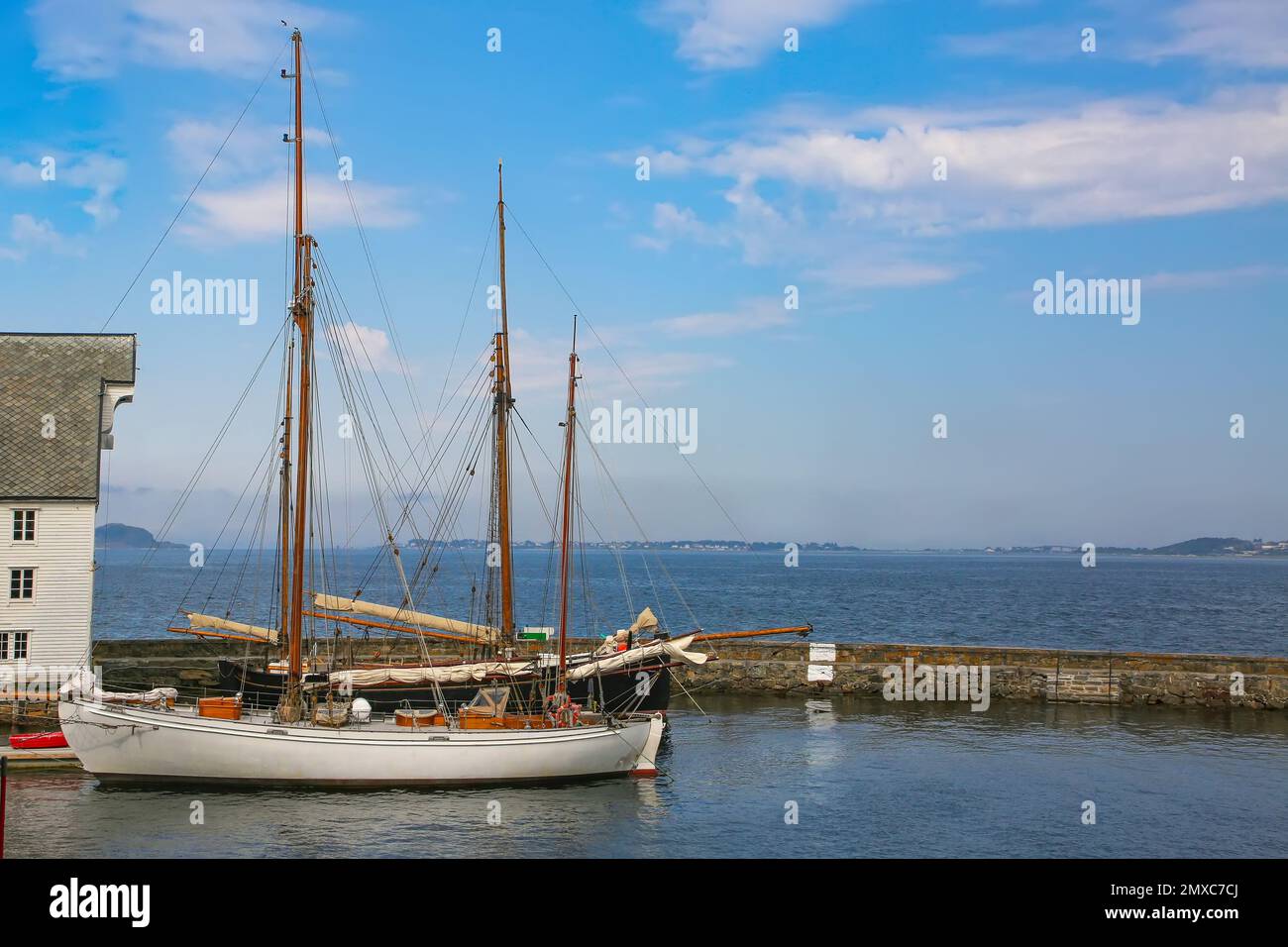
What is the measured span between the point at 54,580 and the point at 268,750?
12.7 metres

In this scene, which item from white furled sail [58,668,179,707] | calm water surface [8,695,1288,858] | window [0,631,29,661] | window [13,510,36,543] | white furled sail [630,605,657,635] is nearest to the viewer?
calm water surface [8,695,1288,858]

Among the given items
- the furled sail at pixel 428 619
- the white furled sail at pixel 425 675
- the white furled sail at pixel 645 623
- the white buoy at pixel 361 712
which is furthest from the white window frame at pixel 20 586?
the white furled sail at pixel 645 623

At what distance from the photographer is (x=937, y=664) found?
46656 mm

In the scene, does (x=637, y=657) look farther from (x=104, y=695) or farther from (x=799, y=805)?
(x=104, y=695)

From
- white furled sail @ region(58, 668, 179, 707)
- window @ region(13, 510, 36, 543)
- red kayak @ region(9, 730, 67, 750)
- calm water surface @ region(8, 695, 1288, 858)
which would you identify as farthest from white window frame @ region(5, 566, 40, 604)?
calm water surface @ region(8, 695, 1288, 858)

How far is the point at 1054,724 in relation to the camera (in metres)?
40.4

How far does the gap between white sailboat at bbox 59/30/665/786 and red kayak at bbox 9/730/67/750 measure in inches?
79.0

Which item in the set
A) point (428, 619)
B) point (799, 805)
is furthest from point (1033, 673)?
point (428, 619)

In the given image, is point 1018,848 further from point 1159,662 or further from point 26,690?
point 26,690

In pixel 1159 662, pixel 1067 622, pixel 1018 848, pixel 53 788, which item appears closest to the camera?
pixel 1018 848

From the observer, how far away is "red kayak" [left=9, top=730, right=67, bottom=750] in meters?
32.6

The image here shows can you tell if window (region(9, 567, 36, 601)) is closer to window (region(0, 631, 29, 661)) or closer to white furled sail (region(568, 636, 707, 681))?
window (region(0, 631, 29, 661))
